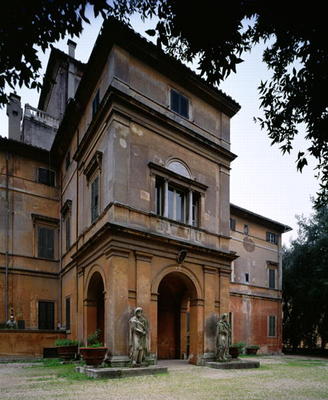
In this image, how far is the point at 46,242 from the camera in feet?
73.6

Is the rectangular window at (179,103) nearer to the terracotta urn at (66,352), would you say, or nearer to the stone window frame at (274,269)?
the terracotta urn at (66,352)

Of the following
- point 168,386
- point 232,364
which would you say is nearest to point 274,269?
point 232,364

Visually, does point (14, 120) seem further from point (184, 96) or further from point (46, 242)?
point (184, 96)

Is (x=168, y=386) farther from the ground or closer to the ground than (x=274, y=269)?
closer to the ground

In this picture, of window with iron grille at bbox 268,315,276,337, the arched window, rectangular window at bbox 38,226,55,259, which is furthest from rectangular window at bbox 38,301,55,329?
window with iron grille at bbox 268,315,276,337

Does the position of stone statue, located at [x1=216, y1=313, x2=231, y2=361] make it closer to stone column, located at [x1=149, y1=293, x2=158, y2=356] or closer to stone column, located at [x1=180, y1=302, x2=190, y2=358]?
stone column, located at [x1=149, y1=293, x2=158, y2=356]

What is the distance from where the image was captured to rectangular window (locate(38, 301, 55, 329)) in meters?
21.2

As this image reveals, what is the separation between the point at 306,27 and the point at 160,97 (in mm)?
12447

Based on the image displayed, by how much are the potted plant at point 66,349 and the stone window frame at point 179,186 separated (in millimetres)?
6498

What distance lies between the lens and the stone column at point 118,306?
1345 centimetres

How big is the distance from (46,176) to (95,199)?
7.62m

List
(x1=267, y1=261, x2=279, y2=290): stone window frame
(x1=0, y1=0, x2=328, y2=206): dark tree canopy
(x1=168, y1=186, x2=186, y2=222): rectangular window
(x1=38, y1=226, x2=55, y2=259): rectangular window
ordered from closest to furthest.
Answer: (x1=0, y1=0, x2=328, y2=206): dark tree canopy → (x1=168, y1=186, x2=186, y2=222): rectangular window → (x1=38, y1=226, x2=55, y2=259): rectangular window → (x1=267, y1=261, x2=279, y2=290): stone window frame

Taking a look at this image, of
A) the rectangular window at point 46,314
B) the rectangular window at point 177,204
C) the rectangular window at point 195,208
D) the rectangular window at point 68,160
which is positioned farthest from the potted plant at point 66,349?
the rectangular window at point 68,160

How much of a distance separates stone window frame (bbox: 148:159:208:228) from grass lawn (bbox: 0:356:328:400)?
19.7 feet
